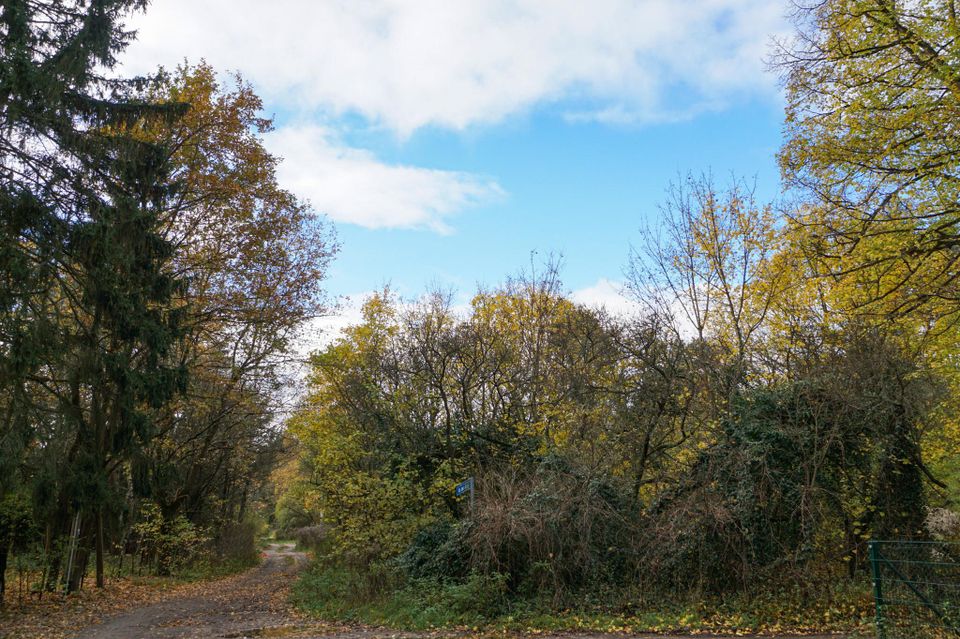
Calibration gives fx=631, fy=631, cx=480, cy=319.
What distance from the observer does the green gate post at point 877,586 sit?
25.5 ft

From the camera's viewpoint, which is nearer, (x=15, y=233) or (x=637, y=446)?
(x=15, y=233)

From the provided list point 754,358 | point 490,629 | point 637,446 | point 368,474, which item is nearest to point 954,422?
point 754,358

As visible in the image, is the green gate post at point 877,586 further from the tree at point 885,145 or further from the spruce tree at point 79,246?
the spruce tree at point 79,246

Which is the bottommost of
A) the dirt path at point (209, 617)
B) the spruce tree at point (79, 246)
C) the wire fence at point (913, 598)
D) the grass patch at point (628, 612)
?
the dirt path at point (209, 617)

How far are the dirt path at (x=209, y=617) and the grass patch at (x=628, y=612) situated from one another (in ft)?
6.66

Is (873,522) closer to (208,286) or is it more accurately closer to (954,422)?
(954,422)

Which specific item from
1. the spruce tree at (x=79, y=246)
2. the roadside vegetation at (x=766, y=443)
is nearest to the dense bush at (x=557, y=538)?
the roadside vegetation at (x=766, y=443)

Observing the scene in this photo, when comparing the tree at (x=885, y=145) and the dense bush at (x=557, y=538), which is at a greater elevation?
the tree at (x=885, y=145)

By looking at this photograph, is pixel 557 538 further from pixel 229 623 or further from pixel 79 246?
pixel 79 246

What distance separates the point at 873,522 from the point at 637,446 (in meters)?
4.65

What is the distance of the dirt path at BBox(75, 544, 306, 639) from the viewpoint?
11312 millimetres

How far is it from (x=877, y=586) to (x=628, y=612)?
12.6 feet

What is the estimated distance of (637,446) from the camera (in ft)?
46.2

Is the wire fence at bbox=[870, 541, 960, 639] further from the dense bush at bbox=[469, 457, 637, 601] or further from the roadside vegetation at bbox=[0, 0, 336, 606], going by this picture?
the roadside vegetation at bbox=[0, 0, 336, 606]
